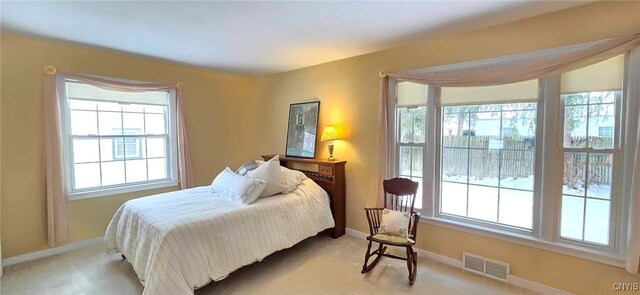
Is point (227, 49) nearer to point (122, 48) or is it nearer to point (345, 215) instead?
point (122, 48)

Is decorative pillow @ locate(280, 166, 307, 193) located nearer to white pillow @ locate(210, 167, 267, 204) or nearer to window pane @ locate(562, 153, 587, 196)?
white pillow @ locate(210, 167, 267, 204)

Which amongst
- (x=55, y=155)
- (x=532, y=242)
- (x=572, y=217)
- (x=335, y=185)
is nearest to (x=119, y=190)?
(x=55, y=155)

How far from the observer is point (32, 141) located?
2.80 m

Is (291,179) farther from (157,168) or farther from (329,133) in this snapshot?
(157,168)

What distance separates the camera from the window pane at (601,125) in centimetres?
204

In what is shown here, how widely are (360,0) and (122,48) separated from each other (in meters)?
2.77

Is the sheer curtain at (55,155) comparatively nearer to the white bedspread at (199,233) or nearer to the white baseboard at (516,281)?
the white bedspread at (199,233)

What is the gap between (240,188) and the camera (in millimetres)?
2748

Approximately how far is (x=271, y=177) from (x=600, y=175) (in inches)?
111

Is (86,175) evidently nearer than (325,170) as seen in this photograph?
Yes

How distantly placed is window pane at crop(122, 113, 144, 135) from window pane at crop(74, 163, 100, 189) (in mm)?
548

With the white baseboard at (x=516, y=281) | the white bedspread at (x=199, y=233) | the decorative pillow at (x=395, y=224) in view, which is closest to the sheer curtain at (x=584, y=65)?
the white baseboard at (x=516, y=281)

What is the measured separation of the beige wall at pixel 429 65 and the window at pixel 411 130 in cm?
26

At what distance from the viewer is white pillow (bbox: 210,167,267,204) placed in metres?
2.68
